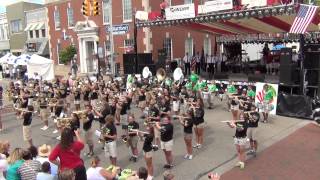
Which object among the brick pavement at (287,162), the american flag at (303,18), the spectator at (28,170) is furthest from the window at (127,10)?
the spectator at (28,170)

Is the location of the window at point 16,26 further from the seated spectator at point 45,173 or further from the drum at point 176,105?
the seated spectator at point 45,173

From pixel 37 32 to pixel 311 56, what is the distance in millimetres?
34966

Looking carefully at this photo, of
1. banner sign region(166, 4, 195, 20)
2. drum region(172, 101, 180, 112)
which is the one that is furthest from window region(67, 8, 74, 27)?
drum region(172, 101, 180, 112)

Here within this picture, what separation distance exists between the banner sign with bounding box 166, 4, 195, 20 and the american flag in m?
6.18

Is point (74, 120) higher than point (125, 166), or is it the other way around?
point (74, 120)

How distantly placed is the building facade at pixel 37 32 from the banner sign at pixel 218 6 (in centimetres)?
2689

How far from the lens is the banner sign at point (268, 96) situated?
16.8 meters

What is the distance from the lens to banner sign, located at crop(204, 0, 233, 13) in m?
18.8

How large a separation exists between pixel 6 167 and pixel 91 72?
2651 cm

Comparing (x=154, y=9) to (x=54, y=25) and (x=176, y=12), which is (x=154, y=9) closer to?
(x=176, y=12)

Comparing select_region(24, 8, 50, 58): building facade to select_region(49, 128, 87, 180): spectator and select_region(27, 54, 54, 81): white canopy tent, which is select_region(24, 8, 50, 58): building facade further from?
select_region(49, 128, 87, 180): spectator

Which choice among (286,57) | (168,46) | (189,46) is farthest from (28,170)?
(189,46)

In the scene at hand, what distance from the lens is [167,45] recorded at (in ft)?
98.2

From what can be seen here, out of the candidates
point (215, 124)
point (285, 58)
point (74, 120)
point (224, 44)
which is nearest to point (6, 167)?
point (74, 120)
